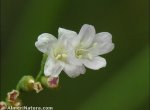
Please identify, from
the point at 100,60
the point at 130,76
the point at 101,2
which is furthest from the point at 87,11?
the point at 100,60

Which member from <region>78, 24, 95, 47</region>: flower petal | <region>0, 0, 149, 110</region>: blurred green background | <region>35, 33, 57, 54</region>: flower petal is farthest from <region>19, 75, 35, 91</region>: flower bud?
<region>0, 0, 149, 110</region>: blurred green background

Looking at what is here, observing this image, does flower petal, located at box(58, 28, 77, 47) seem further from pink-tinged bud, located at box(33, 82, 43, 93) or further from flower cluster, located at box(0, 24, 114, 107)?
pink-tinged bud, located at box(33, 82, 43, 93)

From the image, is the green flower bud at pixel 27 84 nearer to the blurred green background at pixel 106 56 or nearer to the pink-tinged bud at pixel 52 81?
the pink-tinged bud at pixel 52 81

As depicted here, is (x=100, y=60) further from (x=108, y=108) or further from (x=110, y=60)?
(x=110, y=60)

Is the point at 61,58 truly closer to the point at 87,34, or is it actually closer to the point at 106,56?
the point at 87,34

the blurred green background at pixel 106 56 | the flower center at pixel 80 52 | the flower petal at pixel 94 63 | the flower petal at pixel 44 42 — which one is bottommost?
the blurred green background at pixel 106 56

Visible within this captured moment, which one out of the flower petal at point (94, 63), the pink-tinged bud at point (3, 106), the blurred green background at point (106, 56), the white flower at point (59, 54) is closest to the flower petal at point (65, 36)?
the white flower at point (59, 54)
